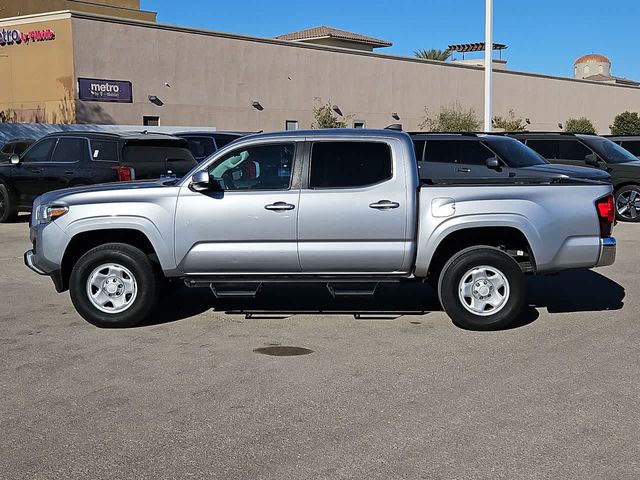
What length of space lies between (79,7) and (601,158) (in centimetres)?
3837

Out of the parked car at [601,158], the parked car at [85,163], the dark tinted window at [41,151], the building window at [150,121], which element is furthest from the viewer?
the building window at [150,121]

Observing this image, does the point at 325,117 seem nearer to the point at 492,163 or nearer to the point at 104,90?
the point at 104,90

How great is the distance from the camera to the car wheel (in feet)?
57.9

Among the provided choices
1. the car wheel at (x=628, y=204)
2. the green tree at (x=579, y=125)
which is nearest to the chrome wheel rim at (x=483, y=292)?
the car wheel at (x=628, y=204)

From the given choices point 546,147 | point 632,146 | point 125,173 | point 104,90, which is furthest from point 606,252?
point 104,90

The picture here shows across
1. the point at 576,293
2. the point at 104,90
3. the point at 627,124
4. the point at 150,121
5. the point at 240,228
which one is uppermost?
the point at 104,90

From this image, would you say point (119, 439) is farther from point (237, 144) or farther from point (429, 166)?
point (429, 166)

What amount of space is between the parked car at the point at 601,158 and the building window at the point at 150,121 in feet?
67.7

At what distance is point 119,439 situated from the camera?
537 cm

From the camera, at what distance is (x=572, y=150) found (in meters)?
18.4

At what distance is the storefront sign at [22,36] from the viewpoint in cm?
3341

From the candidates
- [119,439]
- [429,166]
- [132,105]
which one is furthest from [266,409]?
[132,105]

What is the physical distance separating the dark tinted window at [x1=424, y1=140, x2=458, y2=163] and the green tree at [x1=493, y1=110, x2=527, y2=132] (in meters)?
32.1

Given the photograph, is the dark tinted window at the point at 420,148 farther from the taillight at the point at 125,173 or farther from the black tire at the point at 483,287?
the black tire at the point at 483,287
